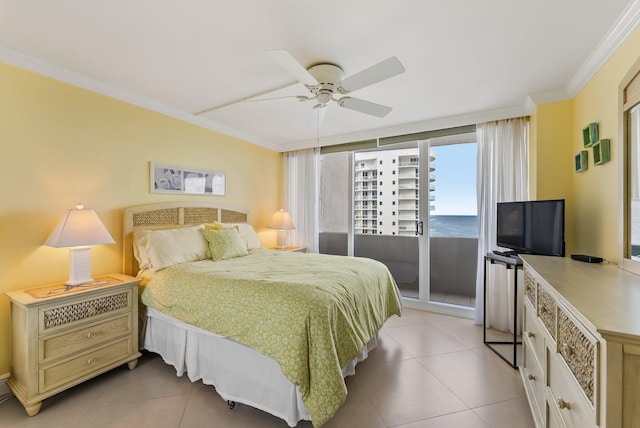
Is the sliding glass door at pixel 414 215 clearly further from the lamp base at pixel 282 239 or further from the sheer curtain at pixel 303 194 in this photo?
the lamp base at pixel 282 239

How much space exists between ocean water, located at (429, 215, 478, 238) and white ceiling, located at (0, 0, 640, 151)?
55.4 inches

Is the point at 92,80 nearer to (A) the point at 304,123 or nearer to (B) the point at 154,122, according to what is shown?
(B) the point at 154,122

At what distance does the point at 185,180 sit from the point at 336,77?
86.6 inches

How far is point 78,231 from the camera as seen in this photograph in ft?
7.07

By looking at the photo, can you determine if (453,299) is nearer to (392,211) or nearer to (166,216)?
(392,211)

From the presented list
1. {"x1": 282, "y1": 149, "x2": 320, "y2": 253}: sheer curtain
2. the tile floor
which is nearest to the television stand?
the tile floor

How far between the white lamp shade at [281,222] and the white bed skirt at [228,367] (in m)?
2.12

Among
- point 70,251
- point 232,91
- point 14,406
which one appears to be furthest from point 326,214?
point 14,406

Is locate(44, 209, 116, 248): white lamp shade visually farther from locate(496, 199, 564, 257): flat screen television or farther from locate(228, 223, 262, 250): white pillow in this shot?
locate(496, 199, 564, 257): flat screen television

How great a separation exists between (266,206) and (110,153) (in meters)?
2.34

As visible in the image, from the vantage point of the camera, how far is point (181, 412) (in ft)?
6.15

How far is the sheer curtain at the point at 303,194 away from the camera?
462 centimetres

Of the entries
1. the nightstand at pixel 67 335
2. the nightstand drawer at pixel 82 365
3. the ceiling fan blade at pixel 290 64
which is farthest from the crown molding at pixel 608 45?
the nightstand drawer at pixel 82 365

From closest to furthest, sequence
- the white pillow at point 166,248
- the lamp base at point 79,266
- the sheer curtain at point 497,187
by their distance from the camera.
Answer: the lamp base at point 79,266, the white pillow at point 166,248, the sheer curtain at point 497,187
